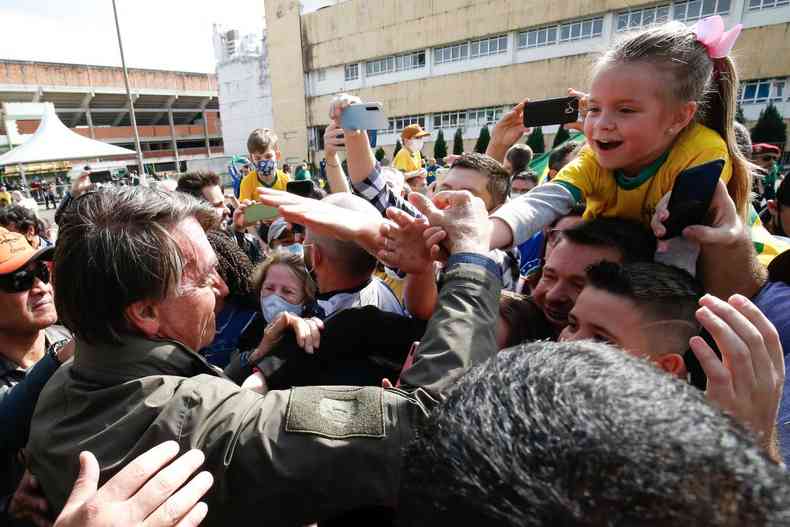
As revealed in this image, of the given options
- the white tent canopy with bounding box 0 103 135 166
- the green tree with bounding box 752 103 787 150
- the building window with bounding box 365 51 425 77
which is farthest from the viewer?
the building window with bounding box 365 51 425 77

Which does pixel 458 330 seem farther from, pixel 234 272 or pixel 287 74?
pixel 287 74

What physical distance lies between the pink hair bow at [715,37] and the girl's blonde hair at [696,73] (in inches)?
0.6

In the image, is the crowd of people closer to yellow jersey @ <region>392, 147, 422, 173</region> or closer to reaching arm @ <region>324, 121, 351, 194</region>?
reaching arm @ <region>324, 121, 351, 194</region>

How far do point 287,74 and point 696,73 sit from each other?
126ft

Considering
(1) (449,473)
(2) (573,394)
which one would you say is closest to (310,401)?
(1) (449,473)

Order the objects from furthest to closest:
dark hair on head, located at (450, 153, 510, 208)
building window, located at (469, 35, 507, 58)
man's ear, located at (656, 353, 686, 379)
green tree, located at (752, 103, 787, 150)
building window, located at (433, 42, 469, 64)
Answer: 1. building window, located at (433, 42, 469, 64)
2. building window, located at (469, 35, 507, 58)
3. green tree, located at (752, 103, 787, 150)
4. dark hair on head, located at (450, 153, 510, 208)
5. man's ear, located at (656, 353, 686, 379)

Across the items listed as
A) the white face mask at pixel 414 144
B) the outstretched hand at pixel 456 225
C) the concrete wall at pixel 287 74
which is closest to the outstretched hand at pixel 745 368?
the outstretched hand at pixel 456 225

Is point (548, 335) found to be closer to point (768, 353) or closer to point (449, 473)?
point (768, 353)

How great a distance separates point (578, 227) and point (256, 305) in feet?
5.56

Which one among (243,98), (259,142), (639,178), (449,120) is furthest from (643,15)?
(243,98)

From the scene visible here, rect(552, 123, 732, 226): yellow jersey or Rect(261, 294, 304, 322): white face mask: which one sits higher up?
Rect(552, 123, 732, 226): yellow jersey

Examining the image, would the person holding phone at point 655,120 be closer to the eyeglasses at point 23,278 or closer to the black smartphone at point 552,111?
the black smartphone at point 552,111

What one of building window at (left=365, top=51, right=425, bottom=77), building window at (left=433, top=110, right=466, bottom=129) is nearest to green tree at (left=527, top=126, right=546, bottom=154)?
building window at (left=433, top=110, right=466, bottom=129)

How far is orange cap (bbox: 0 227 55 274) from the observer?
1919mm
